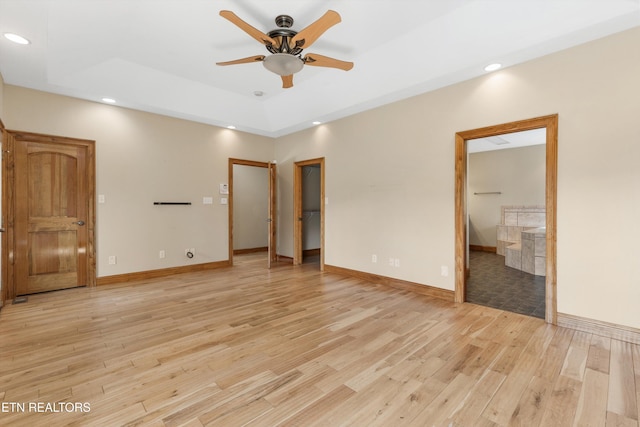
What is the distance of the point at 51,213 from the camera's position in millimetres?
4141

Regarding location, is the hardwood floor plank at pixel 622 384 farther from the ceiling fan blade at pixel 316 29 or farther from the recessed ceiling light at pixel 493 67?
the ceiling fan blade at pixel 316 29

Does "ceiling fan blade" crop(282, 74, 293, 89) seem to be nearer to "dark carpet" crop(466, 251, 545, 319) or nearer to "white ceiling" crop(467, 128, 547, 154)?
"dark carpet" crop(466, 251, 545, 319)

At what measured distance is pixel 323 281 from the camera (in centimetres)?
472

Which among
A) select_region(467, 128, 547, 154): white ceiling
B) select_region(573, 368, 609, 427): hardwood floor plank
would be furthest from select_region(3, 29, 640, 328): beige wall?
select_region(467, 128, 547, 154): white ceiling

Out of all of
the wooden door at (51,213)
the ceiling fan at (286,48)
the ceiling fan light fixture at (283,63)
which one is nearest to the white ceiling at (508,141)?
the ceiling fan at (286,48)

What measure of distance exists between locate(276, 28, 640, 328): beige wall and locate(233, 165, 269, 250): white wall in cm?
336

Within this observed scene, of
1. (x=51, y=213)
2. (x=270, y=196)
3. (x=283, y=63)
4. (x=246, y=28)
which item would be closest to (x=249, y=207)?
(x=270, y=196)

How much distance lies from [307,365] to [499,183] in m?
8.19

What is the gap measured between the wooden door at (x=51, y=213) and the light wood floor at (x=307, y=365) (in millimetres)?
628

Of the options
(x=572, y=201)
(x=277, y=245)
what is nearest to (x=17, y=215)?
(x=277, y=245)

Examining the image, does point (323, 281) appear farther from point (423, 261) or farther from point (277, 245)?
point (277, 245)

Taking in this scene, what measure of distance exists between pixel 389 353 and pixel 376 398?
23.5 inches

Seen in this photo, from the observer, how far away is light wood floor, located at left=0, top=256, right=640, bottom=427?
170cm

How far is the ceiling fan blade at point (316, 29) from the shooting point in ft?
7.57
